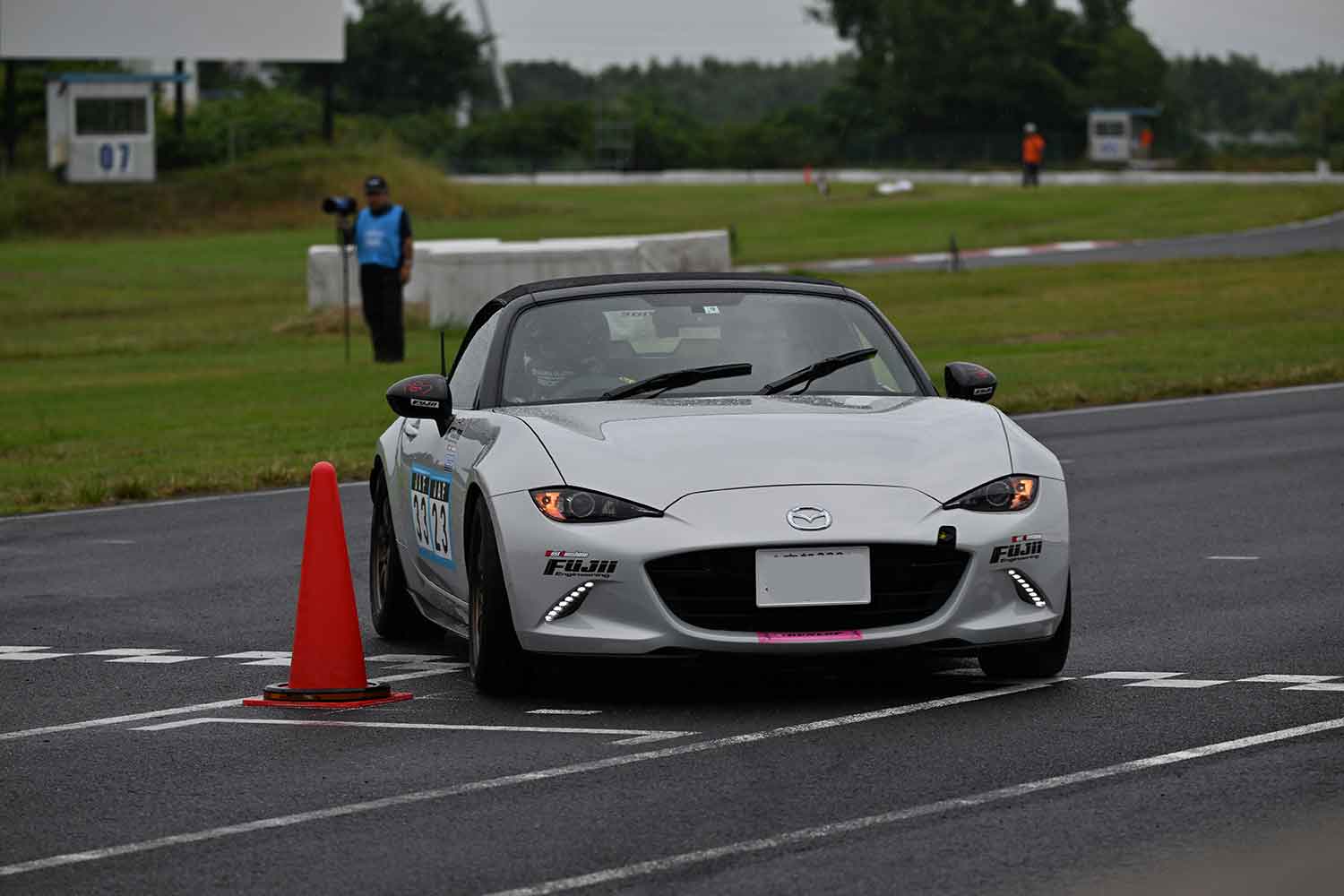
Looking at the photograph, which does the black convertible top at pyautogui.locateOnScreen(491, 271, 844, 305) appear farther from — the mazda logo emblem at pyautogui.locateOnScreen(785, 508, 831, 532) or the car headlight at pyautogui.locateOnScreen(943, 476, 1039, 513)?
the mazda logo emblem at pyautogui.locateOnScreen(785, 508, 831, 532)

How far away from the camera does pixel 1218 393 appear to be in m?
21.3

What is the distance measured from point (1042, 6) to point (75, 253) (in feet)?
298

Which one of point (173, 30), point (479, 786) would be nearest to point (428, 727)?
point (479, 786)

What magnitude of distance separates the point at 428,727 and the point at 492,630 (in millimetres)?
419

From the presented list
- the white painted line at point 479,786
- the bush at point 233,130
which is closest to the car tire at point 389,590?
the white painted line at point 479,786

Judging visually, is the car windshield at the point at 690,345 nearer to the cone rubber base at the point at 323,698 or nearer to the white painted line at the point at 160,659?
the cone rubber base at the point at 323,698

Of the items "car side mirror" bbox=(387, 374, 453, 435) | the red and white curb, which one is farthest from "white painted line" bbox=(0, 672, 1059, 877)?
the red and white curb

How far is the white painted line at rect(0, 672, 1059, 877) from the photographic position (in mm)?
5926

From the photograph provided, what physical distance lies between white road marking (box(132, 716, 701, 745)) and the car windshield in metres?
1.58

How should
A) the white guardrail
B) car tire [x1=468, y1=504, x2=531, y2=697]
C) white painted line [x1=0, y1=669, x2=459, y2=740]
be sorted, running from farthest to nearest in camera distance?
the white guardrail < car tire [x1=468, y1=504, x2=531, y2=697] < white painted line [x1=0, y1=669, x2=459, y2=740]

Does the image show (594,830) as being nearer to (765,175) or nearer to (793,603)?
(793,603)

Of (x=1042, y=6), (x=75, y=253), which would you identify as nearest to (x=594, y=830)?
(x=75, y=253)

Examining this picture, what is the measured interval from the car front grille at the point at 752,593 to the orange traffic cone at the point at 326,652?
4.03ft

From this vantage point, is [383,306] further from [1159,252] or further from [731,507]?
[1159,252]
